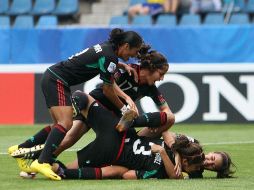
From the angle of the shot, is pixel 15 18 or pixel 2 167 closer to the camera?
pixel 2 167

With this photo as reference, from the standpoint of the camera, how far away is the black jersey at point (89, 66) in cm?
917

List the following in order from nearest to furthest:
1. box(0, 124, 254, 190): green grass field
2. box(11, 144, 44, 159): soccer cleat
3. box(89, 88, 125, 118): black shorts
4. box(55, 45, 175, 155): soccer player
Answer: box(0, 124, 254, 190): green grass field < box(11, 144, 44, 159): soccer cleat < box(55, 45, 175, 155): soccer player < box(89, 88, 125, 118): black shorts

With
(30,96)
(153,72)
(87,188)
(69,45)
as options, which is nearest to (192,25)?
(69,45)

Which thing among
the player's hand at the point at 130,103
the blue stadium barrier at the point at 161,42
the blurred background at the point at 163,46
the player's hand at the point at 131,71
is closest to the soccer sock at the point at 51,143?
the player's hand at the point at 130,103

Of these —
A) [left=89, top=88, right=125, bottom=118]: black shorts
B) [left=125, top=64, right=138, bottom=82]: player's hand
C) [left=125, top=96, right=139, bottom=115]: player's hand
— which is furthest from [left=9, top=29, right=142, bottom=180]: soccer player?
[left=125, top=64, right=138, bottom=82]: player's hand

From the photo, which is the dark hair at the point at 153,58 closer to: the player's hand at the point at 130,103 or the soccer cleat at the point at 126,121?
the player's hand at the point at 130,103

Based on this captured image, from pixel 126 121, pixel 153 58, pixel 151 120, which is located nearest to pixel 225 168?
pixel 151 120

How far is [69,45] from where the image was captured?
1884cm

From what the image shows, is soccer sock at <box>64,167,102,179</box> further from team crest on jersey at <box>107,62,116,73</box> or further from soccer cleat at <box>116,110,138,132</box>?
team crest on jersey at <box>107,62,116,73</box>

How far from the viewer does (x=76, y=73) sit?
30.6 ft

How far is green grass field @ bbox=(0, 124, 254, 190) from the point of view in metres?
8.45

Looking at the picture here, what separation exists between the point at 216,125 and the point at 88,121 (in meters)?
7.26

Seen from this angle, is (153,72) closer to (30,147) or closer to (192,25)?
(30,147)

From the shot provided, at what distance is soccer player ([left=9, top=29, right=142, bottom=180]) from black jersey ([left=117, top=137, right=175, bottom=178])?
62 cm
